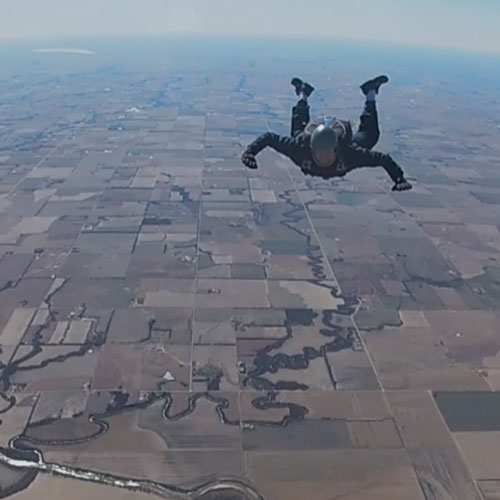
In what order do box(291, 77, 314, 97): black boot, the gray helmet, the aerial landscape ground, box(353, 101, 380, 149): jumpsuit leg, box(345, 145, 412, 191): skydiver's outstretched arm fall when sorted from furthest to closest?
the aerial landscape ground
box(291, 77, 314, 97): black boot
box(353, 101, 380, 149): jumpsuit leg
box(345, 145, 412, 191): skydiver's outstretched arm
the gray helmet

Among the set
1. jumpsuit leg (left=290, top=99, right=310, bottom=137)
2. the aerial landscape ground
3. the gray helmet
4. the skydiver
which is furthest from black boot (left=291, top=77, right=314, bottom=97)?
the aerial landscape ground

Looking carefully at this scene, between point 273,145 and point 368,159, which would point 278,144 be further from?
point 368,159

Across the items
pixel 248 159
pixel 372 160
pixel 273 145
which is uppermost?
pixel 273 145

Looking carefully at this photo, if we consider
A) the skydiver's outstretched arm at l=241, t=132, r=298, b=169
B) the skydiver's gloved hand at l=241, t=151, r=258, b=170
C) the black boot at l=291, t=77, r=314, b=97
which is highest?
the black boot at l=291, t=77, r=314, b=97

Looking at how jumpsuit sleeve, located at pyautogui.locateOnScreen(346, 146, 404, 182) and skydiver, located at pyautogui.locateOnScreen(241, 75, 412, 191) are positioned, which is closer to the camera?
skydiver, located at pyautogui.locateOnScreen(241, 75, 412, 191)

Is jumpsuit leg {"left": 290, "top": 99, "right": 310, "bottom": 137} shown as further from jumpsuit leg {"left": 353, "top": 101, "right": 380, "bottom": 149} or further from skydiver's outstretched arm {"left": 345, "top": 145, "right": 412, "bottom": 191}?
skydiver's outstretched arm {"left": 345, "top": 145, "right": 412, "bottom": 191}

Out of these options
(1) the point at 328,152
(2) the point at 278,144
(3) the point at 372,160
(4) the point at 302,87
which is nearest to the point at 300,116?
(4) the point at 302,87

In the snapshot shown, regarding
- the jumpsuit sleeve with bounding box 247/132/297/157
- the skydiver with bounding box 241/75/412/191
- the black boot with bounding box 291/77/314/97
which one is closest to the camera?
the skydiver with bounding box 241/75/412/191

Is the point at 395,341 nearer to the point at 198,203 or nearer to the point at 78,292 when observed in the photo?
the point at 78,292

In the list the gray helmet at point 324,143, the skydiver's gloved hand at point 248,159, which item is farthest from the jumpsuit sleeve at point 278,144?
the gray helmet at point 324,143
